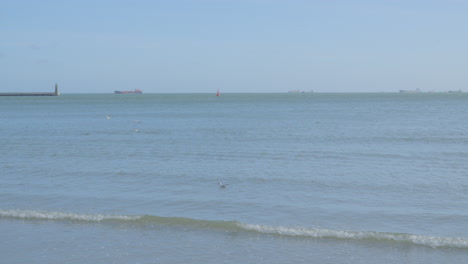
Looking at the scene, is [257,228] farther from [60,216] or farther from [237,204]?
[60,216]

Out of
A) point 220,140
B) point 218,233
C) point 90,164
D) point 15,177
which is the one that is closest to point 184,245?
point 218,233

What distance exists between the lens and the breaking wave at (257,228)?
1108cm

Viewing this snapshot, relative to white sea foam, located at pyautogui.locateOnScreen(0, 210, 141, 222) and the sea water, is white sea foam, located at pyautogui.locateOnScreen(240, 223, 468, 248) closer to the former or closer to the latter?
the sea water

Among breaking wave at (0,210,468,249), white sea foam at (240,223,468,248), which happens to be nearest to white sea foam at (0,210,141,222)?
breaking wave at (0,210,468,249)

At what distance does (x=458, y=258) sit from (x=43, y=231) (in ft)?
29.6

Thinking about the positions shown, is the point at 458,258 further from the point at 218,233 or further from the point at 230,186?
the point at 230,186

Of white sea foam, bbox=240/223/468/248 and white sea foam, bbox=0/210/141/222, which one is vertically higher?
white sea foam, bbox=240/223/468/248

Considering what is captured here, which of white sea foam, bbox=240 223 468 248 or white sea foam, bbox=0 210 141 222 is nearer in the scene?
white sea foam, bbox=240 223 468 248

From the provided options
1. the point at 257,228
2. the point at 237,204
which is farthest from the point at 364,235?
the point at 237,204

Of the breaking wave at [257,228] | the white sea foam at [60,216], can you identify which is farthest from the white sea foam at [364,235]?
the white sea foam at [60,216]

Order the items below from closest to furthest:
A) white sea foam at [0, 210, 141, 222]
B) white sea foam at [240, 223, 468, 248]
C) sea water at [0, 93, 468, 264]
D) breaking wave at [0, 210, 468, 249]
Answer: sea water at [0, 93, 468, 264]
white sea foam at [240, 223, 468, 248]
breaking wave at [0, 210, 468, 249]
white sea foam at [0, 210, 141, 222]

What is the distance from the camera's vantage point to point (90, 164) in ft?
71.9

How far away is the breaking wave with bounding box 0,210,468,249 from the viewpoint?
1108 cm

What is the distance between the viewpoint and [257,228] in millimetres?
12086
